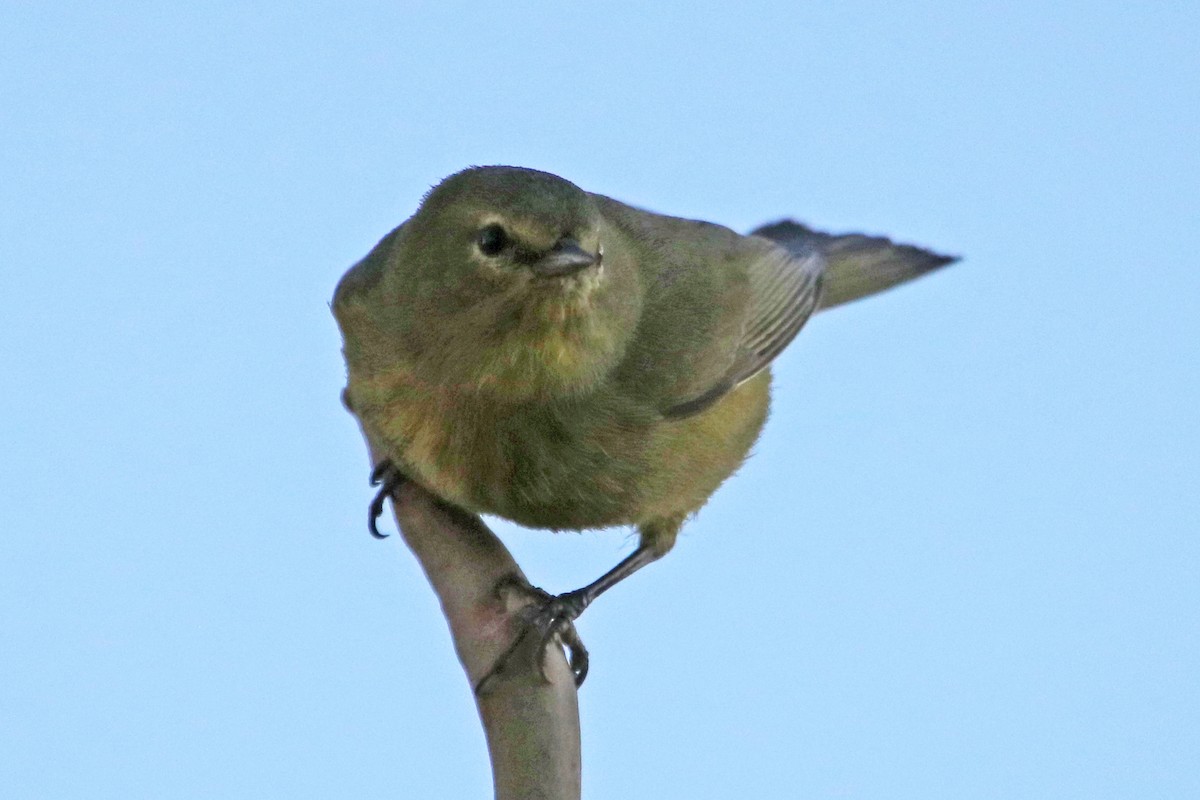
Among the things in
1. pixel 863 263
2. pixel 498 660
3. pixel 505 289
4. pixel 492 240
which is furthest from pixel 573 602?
pixel 863 263

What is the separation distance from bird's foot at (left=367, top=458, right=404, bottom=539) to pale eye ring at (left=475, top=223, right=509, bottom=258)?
1.05 meters

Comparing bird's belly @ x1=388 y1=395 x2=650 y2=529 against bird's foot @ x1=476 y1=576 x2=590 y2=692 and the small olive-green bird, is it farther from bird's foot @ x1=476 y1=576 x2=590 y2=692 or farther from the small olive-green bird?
bird's foot @ x1=476 y1=576 x2=590 y2=692

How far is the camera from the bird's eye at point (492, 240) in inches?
134

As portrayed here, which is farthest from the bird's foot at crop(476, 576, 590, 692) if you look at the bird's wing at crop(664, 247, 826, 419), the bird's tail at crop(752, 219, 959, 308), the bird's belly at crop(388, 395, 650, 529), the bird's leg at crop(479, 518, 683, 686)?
the bird's tail at crop(752, 219, 959, 308)

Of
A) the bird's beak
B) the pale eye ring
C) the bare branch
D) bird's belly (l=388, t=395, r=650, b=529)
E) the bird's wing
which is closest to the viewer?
the bare branch

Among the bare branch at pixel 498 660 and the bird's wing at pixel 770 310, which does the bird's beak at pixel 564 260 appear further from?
the bird's wing at pixel 770 310

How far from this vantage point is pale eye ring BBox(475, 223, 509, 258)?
3.40 m

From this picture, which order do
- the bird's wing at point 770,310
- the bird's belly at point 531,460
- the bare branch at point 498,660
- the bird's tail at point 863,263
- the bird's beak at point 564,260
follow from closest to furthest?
1. the bare branch at point 498,660
2. the bird's beak at point 564,260
3. the bird's belly at point 531,460
4. the bird's wing at point 770,310
5. the bird's tail at point 863,263

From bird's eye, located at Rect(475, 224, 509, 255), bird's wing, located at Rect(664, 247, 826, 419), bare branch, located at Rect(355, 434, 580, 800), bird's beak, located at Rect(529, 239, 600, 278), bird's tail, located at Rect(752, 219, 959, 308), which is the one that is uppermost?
bird's tail, located at Rect(752, 219, 959, 308)

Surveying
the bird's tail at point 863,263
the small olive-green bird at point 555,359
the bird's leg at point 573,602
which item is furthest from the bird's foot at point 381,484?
the bird's tail at point 863,263

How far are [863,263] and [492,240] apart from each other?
249 centimetres

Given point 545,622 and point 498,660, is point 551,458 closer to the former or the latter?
point 545,622

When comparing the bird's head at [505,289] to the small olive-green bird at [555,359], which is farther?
the small olive-green bird at [555,359]

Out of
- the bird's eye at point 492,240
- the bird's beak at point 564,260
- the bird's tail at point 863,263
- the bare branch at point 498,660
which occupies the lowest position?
the bare branch at point 498,660
